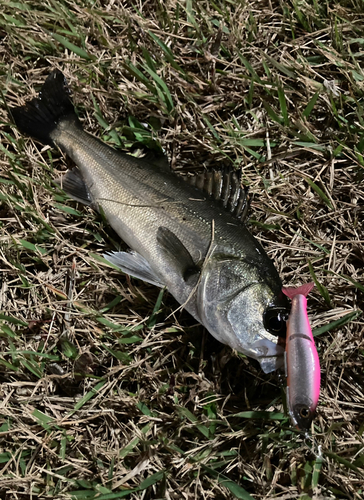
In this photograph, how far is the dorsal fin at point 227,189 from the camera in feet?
10.1

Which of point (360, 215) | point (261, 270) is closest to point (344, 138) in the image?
point (360, 215)

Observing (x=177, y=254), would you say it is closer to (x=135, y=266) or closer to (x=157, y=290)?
(x=135, y=266)

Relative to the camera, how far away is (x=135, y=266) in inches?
121

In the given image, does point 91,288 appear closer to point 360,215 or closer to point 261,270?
point 261,270

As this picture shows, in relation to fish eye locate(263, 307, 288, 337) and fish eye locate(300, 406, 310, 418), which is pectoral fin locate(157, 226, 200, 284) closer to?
fish eye locate(263, 307, 288, 337)

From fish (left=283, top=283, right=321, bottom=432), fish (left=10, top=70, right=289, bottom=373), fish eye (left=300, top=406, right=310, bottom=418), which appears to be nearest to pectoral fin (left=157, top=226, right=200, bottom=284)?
fish (left=10, top=70, right=289, bottom=373)

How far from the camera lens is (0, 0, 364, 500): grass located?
9.53ft

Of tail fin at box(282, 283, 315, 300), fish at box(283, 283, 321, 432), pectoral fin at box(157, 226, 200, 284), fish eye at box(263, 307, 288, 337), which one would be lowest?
fish at box(283, 283, 321, 432)

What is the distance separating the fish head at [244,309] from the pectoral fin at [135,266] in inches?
15.8

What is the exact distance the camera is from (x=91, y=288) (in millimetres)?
3371

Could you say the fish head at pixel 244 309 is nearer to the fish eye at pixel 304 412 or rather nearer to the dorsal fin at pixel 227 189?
the fish eye at pixel 304 412

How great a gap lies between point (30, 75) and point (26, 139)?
63 centimetres

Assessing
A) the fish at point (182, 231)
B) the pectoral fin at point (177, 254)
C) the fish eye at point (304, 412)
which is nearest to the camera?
the fish eye at point (304, 412)

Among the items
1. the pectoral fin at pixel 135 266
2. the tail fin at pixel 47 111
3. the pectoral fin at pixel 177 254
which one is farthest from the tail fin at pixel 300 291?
the tail fin at pixel 47 111
